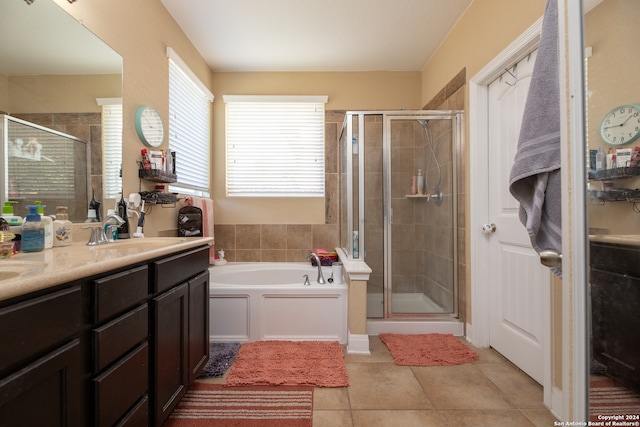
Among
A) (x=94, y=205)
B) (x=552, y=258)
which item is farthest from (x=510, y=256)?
(x=94, y=205)

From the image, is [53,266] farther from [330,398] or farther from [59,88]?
[330,398]

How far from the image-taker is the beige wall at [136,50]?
160 cm

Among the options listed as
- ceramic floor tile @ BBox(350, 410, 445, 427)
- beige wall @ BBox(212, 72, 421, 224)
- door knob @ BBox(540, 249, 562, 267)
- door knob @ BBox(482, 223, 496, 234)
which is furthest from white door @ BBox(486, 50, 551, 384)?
beige wall @ BBox(212, 72, 421, 224)

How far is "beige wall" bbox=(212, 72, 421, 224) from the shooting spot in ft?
10.7

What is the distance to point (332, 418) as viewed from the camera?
1455 mm

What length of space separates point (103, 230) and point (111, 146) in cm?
49

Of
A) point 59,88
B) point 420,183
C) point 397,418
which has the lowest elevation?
point 397,418

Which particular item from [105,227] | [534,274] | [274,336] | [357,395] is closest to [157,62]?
[105,227]

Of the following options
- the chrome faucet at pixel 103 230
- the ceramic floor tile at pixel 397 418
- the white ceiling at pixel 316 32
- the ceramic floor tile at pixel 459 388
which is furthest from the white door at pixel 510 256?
the chrome faucet at pixel 103 230

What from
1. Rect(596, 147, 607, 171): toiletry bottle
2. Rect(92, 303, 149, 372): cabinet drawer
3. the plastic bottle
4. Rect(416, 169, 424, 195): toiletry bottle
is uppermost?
Rect(416, 169, 424, 195): toiletry bottle

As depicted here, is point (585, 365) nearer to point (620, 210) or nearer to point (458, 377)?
point (620, 210)

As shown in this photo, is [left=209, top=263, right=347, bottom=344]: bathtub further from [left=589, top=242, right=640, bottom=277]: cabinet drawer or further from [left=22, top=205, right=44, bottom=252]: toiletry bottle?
[left=589, top=242, right=640, bottom=277]: cabinet drawer

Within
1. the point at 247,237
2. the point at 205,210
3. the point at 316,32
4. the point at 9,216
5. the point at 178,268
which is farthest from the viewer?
the point at 247,237

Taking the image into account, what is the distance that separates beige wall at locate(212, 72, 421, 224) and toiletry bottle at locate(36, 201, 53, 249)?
1.97 meters
